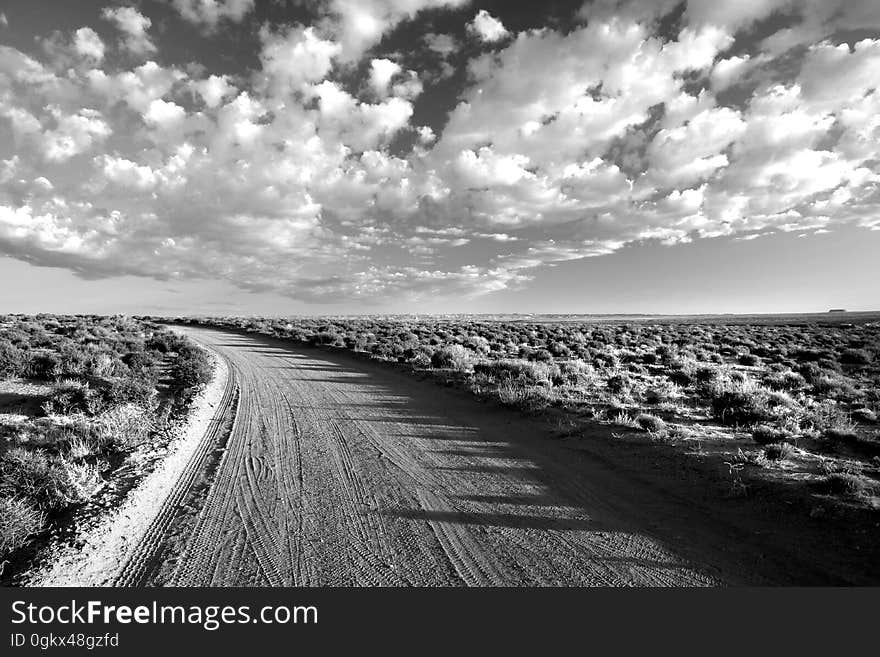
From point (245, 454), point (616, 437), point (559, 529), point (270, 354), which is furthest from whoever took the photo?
point (270, 354)

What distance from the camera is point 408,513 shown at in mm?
5871

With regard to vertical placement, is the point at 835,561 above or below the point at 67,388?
below

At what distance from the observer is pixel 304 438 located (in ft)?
30.1

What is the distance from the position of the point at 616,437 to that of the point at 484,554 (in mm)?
5182

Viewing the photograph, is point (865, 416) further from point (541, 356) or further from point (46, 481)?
point (46, 481)

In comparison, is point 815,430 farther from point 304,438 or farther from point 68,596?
point 68,596

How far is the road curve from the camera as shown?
179 inches

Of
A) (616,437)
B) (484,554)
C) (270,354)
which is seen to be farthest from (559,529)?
(270,354)

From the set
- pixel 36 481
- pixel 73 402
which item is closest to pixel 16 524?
pixel 36 481

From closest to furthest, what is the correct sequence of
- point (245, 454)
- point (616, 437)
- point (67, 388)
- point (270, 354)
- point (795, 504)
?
point (795, 504) → point (245, 454) → point (616, 437) → point (67, 388) → point (270, 354)

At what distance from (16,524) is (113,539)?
106 cm

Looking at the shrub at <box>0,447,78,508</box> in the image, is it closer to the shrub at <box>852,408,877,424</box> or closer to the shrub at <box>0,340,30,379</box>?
the shrub at <box>0,340,30,379</box>

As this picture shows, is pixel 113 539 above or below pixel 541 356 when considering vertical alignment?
below

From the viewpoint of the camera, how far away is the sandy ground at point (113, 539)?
14.9 ft
